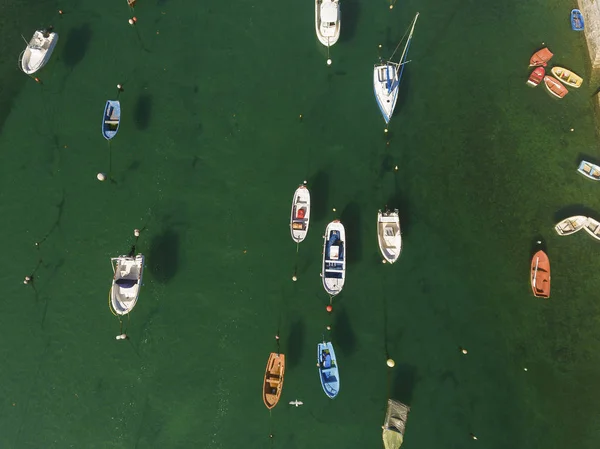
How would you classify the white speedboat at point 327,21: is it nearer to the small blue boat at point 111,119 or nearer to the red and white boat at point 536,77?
the red and white boat at point 536,77

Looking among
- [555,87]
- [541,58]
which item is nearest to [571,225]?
[555,87]

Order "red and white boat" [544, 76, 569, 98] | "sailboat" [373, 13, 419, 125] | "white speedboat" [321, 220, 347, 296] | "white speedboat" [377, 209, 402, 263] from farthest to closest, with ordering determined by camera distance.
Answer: "red and white boat" [544, 76, 569, 98], "sailboat" [373, 13, 419, 125], "white speedboat" [377, 209, 402, 263], "white speedboat" [321, 220, 347, 296]

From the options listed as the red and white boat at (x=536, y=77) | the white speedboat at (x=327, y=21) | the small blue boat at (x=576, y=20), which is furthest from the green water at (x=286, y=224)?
the white speedboat at (x=327, y=21)

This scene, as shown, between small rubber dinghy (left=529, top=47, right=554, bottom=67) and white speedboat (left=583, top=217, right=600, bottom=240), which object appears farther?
small rubber dinghy (left=529, top=47, right=554, bottom=67)

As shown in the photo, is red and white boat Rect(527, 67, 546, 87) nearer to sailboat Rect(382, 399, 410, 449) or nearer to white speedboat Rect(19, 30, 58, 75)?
sailboat Rect(382, 399, 410, 449)

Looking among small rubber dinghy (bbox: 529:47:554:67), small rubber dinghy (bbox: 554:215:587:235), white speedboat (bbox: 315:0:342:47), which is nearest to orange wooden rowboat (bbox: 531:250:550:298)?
small rubber dinghy (bbox: 554:215:587:235)

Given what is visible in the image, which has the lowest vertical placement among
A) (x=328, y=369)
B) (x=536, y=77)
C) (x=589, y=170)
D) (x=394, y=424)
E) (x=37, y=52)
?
(x=394, y=424)

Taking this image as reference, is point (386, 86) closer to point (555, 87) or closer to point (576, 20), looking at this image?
point (555, 87)
